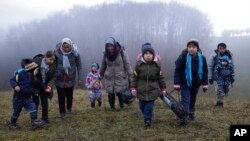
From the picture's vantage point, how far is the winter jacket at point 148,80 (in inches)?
306

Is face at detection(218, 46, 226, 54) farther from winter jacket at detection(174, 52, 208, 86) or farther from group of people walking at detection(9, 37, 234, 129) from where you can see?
winter jacket at detection(174, 52, 208, 86)

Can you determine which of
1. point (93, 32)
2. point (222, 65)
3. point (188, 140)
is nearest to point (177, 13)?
point (93, 32)

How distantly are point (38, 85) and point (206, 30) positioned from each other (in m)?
69.6

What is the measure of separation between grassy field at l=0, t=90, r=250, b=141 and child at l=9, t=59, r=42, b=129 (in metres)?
0.51

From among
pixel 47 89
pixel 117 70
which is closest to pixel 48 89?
pixel 47 89

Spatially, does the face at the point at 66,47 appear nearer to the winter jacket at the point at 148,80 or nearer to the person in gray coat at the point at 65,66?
the person in gray coat at the point at 65,66

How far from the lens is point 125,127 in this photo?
8.12 metres

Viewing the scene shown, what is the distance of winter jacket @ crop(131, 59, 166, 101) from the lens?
7.76m

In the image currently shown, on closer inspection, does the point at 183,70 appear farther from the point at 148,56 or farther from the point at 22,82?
the point at 22,82

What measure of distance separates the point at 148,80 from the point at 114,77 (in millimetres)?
2524

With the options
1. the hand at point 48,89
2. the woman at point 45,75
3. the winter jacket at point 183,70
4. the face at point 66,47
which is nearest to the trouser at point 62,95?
the woman at point 45,75

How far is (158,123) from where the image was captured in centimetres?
845

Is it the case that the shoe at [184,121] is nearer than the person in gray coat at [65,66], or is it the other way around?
the shoe at [184,121]

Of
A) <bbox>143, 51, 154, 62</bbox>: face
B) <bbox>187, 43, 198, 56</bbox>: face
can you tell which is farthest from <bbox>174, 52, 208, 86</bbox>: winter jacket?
<bbox>143, 51, 154, 62</bbox>: face
